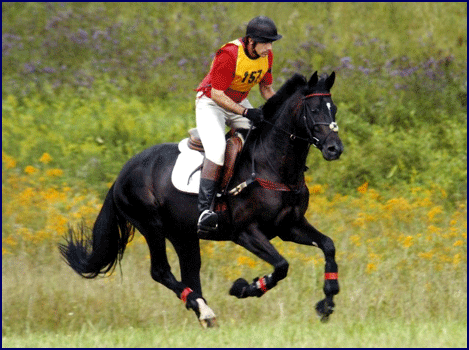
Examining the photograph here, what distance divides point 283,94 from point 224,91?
52cm

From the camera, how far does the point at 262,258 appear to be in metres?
7.16

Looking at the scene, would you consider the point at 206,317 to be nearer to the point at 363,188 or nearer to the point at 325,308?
the point at 325,308

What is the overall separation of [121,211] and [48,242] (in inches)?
94.1

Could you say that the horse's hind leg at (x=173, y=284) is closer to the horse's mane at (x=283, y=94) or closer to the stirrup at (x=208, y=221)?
the stirrup at (x=208, y=221)

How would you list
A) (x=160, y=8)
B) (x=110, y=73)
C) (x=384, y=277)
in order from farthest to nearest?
1. (x=160, y=8)
2. (x=110, y=73)
3. (x=384, y=277)

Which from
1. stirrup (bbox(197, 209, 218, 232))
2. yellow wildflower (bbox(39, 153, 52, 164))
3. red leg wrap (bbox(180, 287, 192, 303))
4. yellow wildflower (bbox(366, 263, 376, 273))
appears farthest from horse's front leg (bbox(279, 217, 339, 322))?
yellow wildflower (bbox(39, 153, 52, 164))

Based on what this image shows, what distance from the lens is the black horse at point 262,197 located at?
22.9 feet

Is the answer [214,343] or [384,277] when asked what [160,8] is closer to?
[384,277]

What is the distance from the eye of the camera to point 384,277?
30.1 ft

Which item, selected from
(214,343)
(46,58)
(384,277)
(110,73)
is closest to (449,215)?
(384,277)

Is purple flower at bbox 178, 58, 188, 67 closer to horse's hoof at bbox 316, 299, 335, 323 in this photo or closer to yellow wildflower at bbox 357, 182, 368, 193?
yellow wildflower at bbox 357, 182, 368, 193

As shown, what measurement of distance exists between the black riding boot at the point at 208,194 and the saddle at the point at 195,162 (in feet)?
0.33

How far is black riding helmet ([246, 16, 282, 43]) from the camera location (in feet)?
22.7

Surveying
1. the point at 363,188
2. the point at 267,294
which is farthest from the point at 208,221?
the point at 363,188
